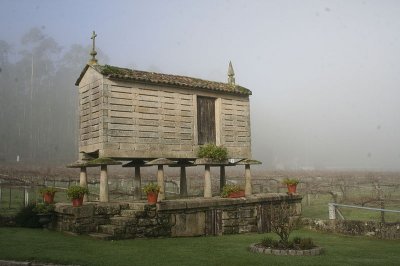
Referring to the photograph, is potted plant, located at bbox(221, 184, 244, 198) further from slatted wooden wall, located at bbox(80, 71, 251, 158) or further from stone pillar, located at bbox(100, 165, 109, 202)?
stone pillar, located at bbox(100, 165, 109, 202)

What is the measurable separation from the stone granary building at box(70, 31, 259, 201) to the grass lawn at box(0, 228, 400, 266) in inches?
127

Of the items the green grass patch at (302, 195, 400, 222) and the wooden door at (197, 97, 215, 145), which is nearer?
the wooden door at (197, 97, 215, 145)

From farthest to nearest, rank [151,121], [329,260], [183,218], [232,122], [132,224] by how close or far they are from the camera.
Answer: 1. [232,122]
2. [151,121]
3. [183,218]
4. [132,224]
5. [329,260]

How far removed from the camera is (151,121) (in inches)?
620

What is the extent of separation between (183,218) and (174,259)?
5.32 metres

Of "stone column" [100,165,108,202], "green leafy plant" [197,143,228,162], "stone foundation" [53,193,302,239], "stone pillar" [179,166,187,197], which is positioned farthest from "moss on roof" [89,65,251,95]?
"stone foundation" [53,193,302,239]

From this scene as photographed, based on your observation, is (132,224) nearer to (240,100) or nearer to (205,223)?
(205,223)

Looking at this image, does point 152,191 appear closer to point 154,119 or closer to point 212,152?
point 154,119

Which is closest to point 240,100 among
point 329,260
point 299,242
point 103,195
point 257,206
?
point 257,206

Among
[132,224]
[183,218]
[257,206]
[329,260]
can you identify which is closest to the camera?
[329,260]

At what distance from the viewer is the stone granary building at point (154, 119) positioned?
14.8 metres

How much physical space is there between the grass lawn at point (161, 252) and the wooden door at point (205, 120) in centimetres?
554

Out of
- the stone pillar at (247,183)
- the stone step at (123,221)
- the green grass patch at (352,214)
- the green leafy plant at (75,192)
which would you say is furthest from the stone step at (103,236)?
the green grass patch at (352,214)

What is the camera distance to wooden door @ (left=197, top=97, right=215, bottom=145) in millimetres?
17422
